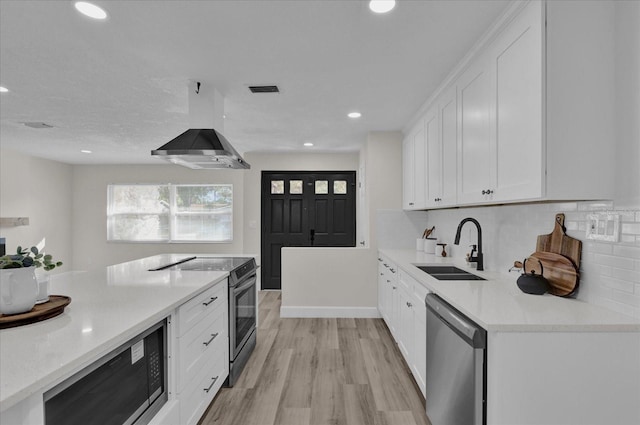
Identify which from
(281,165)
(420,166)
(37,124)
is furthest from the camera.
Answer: (281,165)

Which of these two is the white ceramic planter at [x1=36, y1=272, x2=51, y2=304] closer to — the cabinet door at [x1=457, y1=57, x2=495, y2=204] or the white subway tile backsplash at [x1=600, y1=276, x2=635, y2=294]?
the cabinet door at [x1=457, y1=57, x2=495, y2=204]

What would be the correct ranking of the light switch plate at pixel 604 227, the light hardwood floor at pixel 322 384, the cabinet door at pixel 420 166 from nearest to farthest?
the light switch plate at pixel 604 227, the light hardwood floor at pixel 322 384, the cabinet door at pixel 420 166

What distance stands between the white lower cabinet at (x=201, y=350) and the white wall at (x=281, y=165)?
3.64 meters

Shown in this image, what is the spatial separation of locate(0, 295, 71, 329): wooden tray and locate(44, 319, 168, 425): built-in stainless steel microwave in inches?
13.6

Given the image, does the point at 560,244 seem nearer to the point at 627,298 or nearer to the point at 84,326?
the point at 627,298

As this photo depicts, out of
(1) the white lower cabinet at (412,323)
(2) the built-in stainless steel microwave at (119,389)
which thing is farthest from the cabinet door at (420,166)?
(2) the built-in stainless steel microwave at (119,389)

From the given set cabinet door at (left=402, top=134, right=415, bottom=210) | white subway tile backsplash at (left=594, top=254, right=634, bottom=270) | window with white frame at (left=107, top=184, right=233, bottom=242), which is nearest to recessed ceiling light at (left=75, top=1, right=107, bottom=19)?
white subway tile backsplash at (left=594, top=254, right=634, bottom=270)

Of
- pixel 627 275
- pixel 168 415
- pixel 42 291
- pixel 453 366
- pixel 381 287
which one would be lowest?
pixel 168 415

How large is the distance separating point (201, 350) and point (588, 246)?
2.20 metres

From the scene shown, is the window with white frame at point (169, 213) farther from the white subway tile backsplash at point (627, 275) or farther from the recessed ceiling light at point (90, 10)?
the white subway tile backsplash at point (627, 275)

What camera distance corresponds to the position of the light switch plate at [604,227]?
1.55 metres

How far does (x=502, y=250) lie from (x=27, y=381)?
2.68 m

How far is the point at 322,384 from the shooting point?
2.77 m

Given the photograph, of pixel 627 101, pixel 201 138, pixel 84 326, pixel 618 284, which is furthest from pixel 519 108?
pixel 201 138
